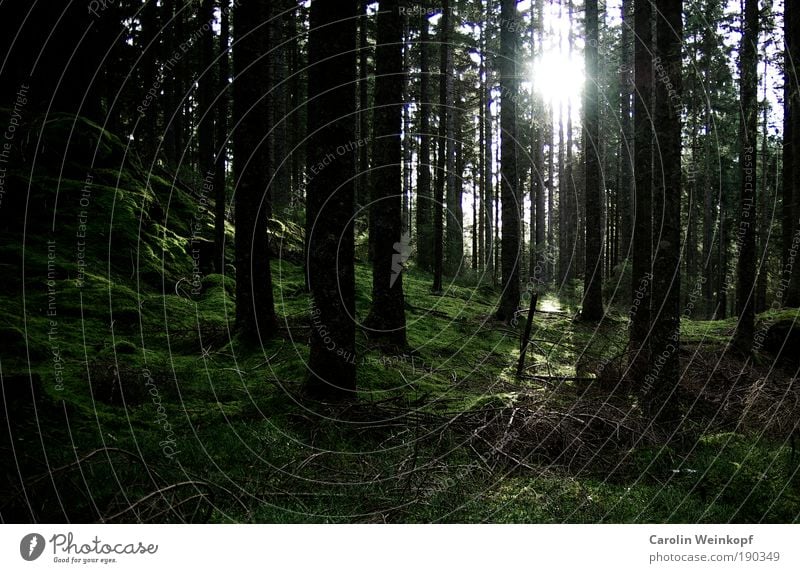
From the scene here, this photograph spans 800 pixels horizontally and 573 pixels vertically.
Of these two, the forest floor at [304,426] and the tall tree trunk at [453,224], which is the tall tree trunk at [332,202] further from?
the tall tree trunk at [453,224]

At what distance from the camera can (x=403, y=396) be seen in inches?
303

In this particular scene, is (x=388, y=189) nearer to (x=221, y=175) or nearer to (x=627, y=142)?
(x=221, y=175)

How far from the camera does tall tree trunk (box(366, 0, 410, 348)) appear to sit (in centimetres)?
1068

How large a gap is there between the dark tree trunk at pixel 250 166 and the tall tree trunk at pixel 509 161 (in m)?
7.87

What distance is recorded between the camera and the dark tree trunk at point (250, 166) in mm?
9398

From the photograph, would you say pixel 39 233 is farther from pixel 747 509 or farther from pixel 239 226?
pixel 747 509

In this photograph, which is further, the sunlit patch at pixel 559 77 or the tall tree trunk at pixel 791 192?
the sunlit patch at pixel 559 77

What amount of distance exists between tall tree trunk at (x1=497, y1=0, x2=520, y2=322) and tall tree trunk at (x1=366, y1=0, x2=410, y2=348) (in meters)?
5.06

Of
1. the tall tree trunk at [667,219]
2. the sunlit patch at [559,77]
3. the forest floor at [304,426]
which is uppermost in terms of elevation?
the sunlit patch at [559,77]

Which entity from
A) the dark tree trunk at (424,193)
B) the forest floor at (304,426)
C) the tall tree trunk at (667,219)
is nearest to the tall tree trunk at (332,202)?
the forest floor at (304,426)

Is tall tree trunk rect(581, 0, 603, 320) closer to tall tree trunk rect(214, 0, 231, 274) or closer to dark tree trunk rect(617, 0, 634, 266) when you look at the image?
dark tree trunk rect(617, 0, 634, 266)

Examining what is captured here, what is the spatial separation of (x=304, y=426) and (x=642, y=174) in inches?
370

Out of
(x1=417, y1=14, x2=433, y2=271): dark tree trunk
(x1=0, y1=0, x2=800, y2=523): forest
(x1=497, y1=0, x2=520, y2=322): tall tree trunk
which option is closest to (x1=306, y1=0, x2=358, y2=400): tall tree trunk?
(x1=0, y1=0, x2=800, y2=523): forest

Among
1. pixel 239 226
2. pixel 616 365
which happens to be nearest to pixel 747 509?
pixel 616 365
